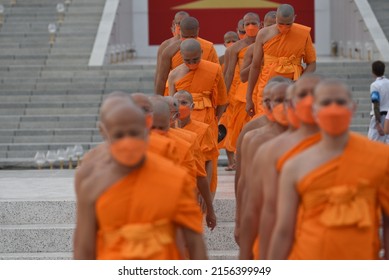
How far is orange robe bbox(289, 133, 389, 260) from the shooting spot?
714cm

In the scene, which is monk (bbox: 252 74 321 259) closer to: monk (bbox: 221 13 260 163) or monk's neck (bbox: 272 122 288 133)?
monk's neck (bbox: 272 122 288 133)

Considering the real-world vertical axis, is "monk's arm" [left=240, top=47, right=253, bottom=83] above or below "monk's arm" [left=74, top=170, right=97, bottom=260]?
above

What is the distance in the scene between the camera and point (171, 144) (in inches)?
353

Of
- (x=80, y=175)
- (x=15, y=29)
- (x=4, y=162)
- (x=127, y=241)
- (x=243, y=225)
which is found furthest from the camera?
(x=15, y=29)

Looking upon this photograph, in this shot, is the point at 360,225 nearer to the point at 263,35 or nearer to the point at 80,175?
the point at 80,175

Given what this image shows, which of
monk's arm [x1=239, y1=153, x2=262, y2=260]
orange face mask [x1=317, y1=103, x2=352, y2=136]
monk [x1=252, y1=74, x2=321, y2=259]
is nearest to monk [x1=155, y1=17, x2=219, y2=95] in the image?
monk's arm [x1=239, y1=153, x2=262, y2=260]

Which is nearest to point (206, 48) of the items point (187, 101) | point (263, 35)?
point (263, 35)

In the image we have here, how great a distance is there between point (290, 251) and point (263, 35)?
287 inches

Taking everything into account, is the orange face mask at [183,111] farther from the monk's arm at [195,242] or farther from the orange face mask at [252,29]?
the monk's arm at [195,242]

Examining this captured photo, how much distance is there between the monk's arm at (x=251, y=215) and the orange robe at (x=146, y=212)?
1118mm

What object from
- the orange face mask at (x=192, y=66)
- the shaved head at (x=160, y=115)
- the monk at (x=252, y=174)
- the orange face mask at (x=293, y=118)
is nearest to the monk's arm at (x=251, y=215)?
the monk at (x=252, y=174)

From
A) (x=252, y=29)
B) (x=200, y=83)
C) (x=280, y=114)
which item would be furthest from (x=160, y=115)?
(x=252, y=29)

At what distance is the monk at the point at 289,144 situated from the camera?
7617 millimetres

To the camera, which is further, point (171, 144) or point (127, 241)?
point (171, 144)
